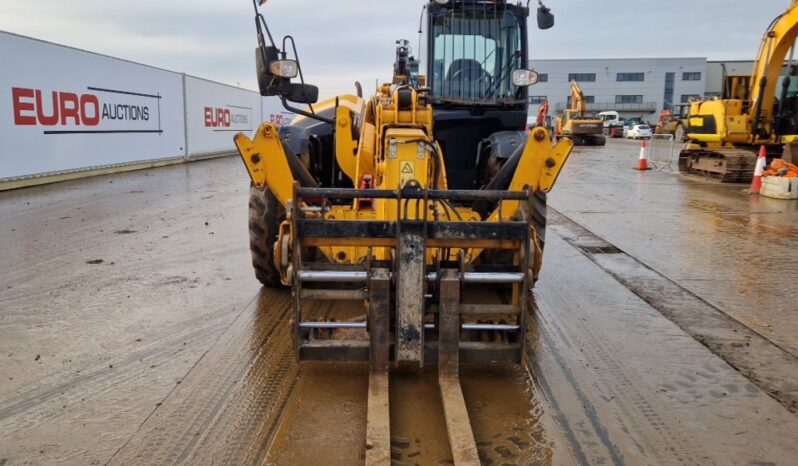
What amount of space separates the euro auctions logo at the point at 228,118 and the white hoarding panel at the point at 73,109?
13.9 feet

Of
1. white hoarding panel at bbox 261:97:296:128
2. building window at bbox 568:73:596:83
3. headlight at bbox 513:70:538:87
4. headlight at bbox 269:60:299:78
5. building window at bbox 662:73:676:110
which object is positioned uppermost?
building window at bbox 568:73:596:83

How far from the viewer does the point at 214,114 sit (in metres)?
25.0

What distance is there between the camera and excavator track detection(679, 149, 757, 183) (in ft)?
50.3

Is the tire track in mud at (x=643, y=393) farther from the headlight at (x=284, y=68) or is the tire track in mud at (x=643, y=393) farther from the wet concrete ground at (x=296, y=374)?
the headlight at (x=284, y=68)

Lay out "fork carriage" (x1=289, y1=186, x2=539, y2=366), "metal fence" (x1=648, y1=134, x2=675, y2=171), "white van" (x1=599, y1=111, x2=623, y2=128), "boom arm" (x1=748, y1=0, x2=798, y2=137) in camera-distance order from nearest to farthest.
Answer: "fork carriage" (x1=289, y1=186, x2=539, y2=366), "boom arm" (x1=748, y1=0, x2=798, y2=137), "metal fence" (x1=648, y1=134, x2=675, y2=171), "white van" (x1=599, y1=111, x2=623, y2=128)

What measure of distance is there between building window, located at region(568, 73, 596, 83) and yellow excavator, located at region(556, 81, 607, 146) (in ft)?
→ 147

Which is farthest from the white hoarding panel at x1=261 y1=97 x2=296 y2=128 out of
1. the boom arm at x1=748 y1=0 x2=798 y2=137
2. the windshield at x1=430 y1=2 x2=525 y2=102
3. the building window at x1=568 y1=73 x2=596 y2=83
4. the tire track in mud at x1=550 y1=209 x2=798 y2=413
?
the building window at x1=568 y1=73 x2=596 y2=83

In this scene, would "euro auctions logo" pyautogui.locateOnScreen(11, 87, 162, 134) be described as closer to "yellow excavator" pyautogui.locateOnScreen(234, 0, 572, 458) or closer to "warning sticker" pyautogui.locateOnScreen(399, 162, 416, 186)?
"yellow excavator" pyautogui.locateOnScreen(234, 0, 572, 458)

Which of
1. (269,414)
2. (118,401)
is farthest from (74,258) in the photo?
(269,414)

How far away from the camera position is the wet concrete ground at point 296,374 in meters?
3.16

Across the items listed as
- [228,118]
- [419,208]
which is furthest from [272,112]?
[419,208]

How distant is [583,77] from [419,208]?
81.0 m

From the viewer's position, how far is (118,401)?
3.63m

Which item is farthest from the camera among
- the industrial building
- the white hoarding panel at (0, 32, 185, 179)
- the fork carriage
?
the industrial building
